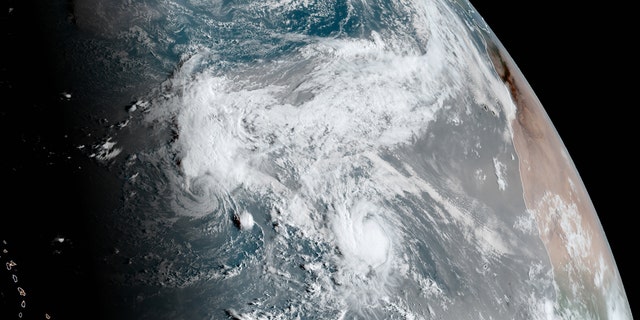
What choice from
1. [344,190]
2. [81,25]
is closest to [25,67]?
[81,25]

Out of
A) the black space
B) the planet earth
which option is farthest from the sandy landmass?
the black space

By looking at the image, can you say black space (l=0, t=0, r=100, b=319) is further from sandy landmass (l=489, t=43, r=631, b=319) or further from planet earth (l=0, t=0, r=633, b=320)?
sandy landmass (l=489, t=43, r=631, b=319)

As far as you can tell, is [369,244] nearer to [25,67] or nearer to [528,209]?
[528,209]

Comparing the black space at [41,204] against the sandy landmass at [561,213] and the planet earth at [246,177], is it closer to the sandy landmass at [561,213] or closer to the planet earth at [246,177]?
the planet earth at [246,177]

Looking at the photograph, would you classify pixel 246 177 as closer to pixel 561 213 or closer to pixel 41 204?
pixel 41 204

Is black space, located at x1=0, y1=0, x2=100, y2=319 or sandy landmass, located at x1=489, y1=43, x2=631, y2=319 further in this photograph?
sandy landmass, located at x1=489, y1=43, x2=631, y2=319

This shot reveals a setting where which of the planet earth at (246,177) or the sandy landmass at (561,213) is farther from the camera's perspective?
the sandy landmass at (561,213)

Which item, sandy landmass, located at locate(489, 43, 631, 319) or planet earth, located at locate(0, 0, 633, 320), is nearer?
planet earth, located at locate(0, 0, 633, 320)

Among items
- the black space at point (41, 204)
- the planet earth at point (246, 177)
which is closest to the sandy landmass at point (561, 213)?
the planet earth at point (246, 177)
